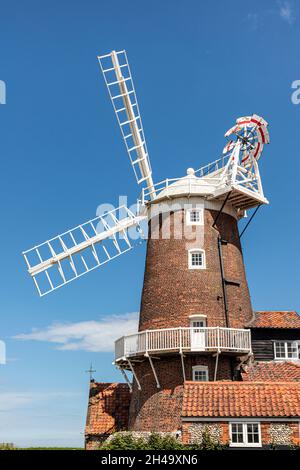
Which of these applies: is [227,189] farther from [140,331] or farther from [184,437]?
[184,437]

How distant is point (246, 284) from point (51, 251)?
33.9ft

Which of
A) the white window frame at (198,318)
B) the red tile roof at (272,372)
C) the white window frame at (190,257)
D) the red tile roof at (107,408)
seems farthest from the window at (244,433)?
the red tile roof at (107,408)

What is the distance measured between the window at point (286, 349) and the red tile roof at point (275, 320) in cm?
85

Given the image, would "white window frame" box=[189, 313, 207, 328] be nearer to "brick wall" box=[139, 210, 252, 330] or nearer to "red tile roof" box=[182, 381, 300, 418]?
"brick wall" box=[139, 210, 252, 330]

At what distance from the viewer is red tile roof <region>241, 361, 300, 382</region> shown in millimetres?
29406

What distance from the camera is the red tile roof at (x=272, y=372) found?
29.4 m

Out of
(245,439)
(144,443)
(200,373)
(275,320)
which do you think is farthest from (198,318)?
(144,443)

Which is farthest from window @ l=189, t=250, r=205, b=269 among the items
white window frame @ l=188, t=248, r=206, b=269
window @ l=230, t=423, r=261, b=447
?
window @ l=230, t=423, r=261, b=447

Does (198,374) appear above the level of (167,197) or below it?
below

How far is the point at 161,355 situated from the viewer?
29609 millimetres

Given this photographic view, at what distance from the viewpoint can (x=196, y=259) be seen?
31.5 meters

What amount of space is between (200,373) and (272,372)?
3.52m

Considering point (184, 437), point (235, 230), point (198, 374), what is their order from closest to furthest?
1. point (184, 437)
2. point (198, 374)
3. point (235, 230)
